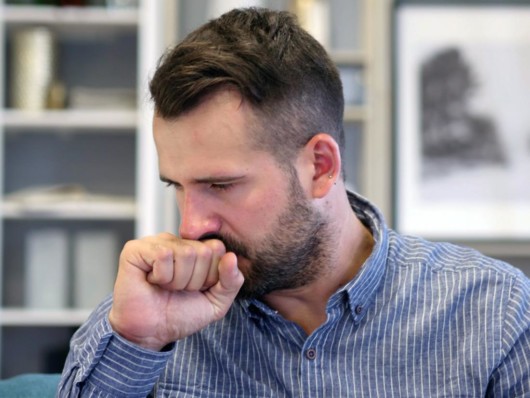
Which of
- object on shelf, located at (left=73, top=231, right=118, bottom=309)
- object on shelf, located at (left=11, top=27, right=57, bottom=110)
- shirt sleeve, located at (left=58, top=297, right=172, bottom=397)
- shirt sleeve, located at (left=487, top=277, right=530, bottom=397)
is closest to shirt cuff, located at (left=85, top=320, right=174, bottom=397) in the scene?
shirt sleeve, located at (left=58, top=297, right=172, bottom=397)

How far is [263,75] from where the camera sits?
4.45ft

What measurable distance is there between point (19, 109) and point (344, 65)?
3.51 feet

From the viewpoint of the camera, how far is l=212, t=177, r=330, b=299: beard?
1.36 meters

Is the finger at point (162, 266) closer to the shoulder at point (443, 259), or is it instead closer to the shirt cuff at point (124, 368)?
the shirt cuff at point (124, 368)

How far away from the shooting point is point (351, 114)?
2.96m

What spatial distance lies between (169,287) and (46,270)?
1.80m

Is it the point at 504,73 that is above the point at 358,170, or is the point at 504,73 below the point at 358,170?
above

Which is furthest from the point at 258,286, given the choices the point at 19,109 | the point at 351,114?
the point at 19,109

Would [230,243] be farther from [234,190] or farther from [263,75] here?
[263,75]

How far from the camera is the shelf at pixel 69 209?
9.70 ft

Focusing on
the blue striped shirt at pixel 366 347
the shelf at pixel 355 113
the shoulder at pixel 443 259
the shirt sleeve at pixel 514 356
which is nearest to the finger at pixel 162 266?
the blue striped shirt at pixel 366 347

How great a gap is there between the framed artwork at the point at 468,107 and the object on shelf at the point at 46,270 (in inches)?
45.9

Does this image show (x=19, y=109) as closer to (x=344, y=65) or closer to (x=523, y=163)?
(x=344, y=65)

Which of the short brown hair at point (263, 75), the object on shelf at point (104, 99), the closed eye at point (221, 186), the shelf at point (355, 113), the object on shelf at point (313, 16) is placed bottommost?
the closed eye at point (221, 186)
